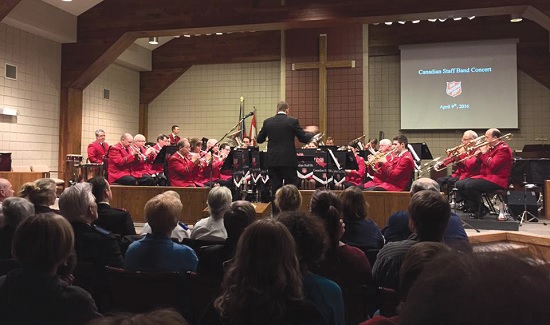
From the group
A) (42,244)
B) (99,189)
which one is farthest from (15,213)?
(42,244)

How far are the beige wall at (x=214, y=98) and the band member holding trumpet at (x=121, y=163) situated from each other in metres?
4.18

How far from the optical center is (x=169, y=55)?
12.5 meters

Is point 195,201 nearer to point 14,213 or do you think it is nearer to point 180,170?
point 180,170

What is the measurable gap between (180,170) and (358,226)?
15.1ft

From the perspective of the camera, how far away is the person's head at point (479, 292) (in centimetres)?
42

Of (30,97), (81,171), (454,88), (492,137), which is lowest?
(81,171)

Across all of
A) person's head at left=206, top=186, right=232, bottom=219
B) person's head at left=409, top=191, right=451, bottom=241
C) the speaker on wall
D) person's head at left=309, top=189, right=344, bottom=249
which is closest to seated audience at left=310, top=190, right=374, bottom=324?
person's head at left=309, top=189, right=344, bottom=249

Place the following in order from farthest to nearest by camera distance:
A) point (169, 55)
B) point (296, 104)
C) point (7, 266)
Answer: point (169, 55)
point (296, 104)
point (7, 266)

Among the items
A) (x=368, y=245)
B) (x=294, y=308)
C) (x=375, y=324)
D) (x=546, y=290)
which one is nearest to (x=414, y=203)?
(x=368, y=245)

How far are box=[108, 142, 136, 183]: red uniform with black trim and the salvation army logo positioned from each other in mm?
6986

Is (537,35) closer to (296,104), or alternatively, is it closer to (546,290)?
(296,104)

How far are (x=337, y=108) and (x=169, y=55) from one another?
15.9 feet

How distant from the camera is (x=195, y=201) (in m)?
6.12

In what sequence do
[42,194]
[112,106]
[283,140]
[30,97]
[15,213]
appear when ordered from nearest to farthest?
[15,213] → [42,194] → [283,140] → [30,97] → [112,106]
